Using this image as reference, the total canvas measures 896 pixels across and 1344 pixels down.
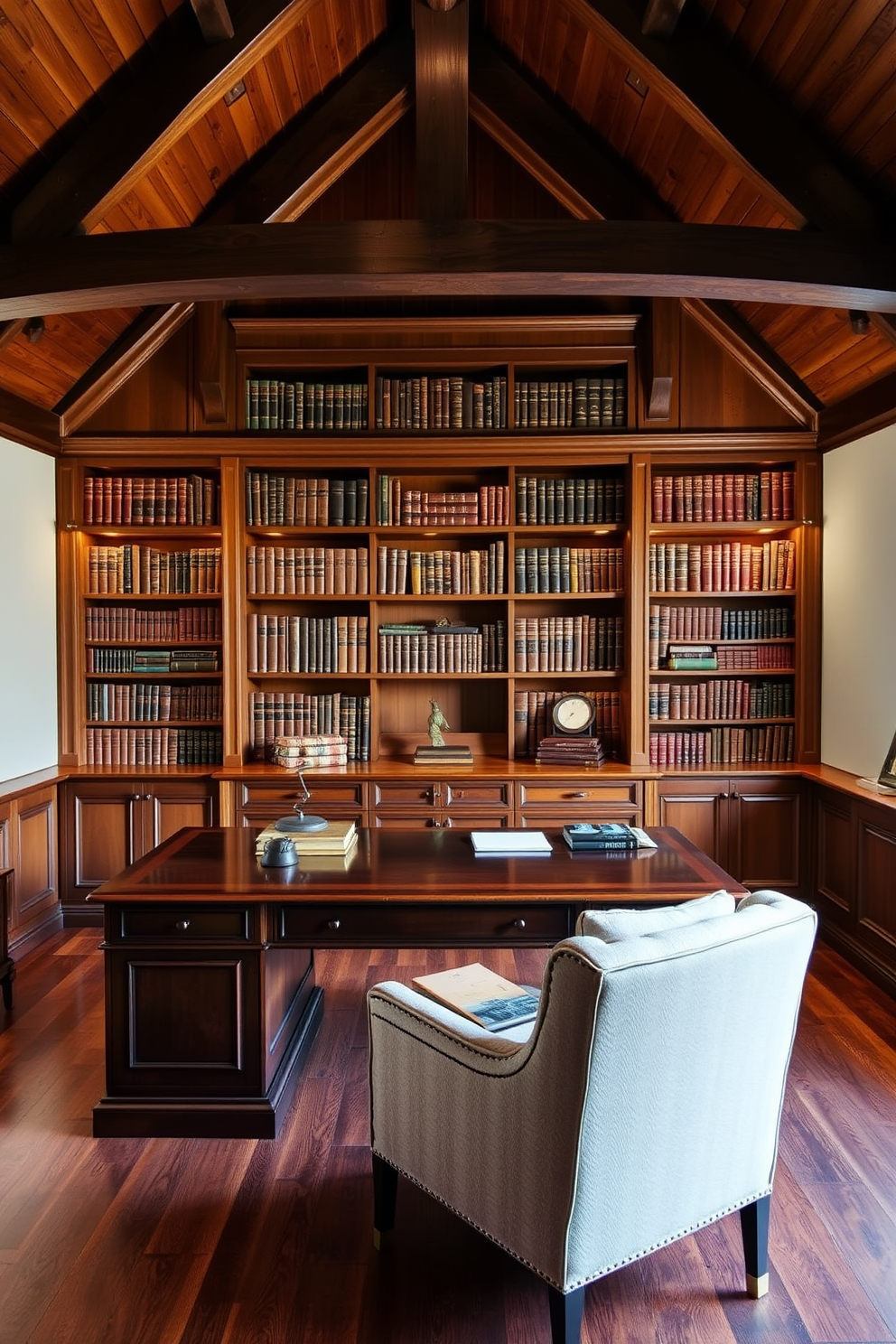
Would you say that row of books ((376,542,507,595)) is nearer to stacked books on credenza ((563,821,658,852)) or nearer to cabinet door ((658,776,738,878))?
cabinet door ((658,776,738,878))

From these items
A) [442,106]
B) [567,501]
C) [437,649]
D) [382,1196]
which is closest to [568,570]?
[567,501]

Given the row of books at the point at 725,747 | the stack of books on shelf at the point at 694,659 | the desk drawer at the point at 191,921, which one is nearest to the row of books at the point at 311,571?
the stack of books on shelf at the point at 694,659

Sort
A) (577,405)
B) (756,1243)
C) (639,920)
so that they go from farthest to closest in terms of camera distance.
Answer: (577,405) → (756,1243) → (639,920)

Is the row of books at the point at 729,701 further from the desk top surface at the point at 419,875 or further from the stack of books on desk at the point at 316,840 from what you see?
the stack of books on desk at the point at 316,840

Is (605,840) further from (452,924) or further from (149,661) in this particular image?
(149,661)

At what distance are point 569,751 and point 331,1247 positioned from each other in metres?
2.77

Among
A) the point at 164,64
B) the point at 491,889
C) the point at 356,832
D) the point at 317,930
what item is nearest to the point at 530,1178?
the point at 491,889

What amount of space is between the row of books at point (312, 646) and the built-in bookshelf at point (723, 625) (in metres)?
1.58

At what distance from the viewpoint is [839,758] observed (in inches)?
174

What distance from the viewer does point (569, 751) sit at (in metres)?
4.54

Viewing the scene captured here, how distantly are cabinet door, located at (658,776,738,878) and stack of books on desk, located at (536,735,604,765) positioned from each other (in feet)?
1.25

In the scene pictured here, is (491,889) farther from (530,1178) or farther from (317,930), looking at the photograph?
(530,1178)

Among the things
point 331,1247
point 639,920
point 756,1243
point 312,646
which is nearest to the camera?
point 639,920

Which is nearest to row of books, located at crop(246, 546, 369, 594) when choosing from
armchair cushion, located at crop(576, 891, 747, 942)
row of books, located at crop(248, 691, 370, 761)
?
row of books, located at crop(248, 691, 370, 761)
